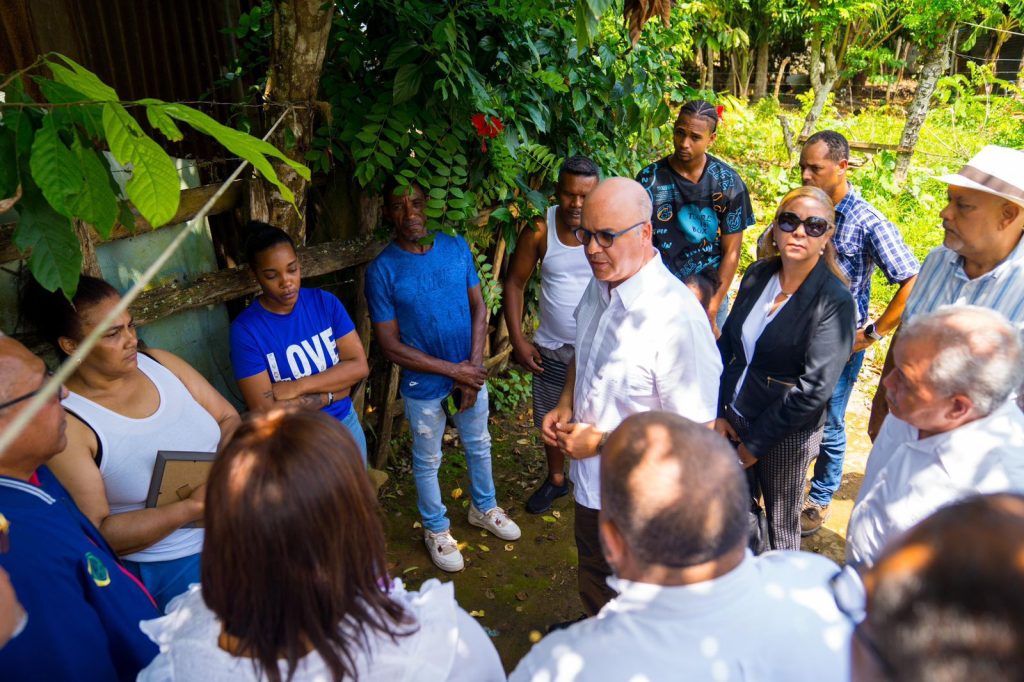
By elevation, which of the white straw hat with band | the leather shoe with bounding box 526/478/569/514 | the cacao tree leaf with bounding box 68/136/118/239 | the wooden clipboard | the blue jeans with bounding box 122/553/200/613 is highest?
the cacao tree leaf with bounding box 68/136/118/239

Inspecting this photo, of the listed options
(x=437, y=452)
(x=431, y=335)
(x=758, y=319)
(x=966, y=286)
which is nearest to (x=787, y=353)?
(x=758, y=319)

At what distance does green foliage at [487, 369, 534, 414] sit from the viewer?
5098 millimetres

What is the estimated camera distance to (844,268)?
3691 millimetres

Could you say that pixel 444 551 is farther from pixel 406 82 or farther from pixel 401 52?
pixel 401 52

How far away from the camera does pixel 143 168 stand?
1461mm

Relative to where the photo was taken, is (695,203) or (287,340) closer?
(287,340)

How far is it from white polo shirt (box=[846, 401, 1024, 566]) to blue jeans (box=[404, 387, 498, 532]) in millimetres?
2122

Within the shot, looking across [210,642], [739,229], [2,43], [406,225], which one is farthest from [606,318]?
[2,43]

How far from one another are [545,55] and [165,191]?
3191 mm

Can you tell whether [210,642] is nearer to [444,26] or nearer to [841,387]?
[444,26]

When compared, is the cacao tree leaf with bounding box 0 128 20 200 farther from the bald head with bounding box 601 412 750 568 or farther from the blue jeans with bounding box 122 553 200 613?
the bald head with bounding box 601 412 750 568

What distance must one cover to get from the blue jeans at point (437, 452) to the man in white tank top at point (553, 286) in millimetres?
422

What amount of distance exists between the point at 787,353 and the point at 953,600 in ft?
6.91

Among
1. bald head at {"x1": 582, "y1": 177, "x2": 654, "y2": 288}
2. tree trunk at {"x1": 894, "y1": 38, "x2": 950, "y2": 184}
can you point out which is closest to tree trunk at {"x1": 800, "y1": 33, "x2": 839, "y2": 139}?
A: tree trunk at {"x1": 894, "y1": 38, "x2": 950, "y2": 184}
